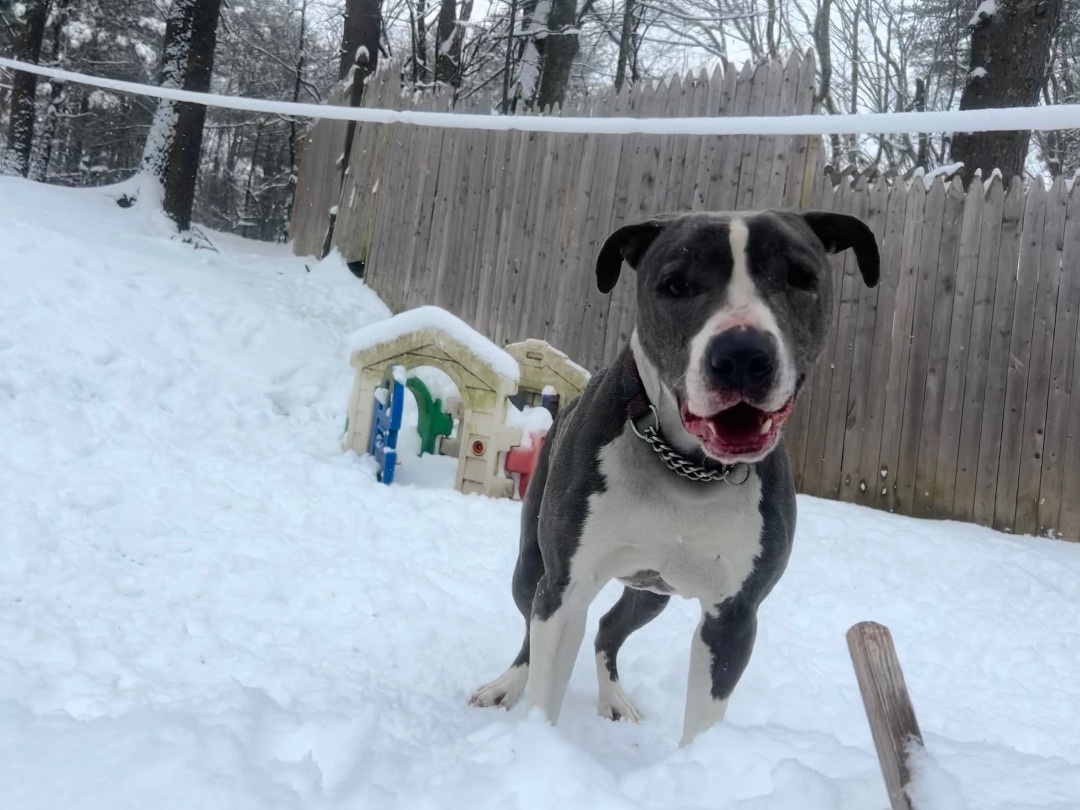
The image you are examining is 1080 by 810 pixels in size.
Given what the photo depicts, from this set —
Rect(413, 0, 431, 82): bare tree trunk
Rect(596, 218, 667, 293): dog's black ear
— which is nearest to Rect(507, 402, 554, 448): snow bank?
Rect(596, 218, 667, 293): dog's black ear

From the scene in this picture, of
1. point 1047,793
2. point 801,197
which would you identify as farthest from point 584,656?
point 801,197

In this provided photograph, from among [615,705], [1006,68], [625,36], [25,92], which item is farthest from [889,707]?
[25,92]

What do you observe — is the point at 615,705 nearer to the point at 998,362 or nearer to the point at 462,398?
the point at 462,398

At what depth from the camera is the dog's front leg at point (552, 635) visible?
2289 mm

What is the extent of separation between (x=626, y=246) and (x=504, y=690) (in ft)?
5.07

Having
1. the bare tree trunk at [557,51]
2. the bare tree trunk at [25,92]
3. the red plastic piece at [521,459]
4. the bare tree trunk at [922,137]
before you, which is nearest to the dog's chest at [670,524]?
the red plastic piece at [521,459]

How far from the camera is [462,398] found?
567 centimetres

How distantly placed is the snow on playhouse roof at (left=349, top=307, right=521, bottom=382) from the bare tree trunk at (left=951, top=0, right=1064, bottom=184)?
4.15 m

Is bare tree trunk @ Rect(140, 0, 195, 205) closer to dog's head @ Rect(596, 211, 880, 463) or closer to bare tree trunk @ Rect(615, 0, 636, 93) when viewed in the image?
bare tree trunk @ Rect(615, 0, 636, 93)

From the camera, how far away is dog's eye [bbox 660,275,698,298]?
198cm

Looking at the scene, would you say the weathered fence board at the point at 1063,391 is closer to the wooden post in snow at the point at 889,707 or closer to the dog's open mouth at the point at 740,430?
the dog's open mouth at the point at 740,430

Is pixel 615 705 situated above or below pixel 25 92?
below

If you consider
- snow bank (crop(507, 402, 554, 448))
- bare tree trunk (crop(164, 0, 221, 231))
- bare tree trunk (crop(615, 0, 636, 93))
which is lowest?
snow bank (crop(507, 402, 554, 448))

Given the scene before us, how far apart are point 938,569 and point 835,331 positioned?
186cm
